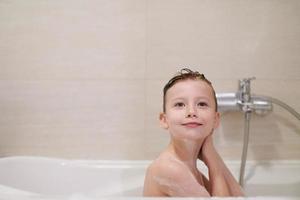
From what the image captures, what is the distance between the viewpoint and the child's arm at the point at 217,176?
81cm

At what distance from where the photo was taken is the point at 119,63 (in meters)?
1.12

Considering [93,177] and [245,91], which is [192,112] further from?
[93,177]

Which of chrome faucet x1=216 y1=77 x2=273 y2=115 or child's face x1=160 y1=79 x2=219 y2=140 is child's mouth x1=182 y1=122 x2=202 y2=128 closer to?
child's face x1=160 y1=79 x2=219 y2=140

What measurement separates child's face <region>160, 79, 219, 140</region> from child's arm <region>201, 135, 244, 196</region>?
0.34ft

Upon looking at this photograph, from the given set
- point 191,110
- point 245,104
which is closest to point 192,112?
point 191,110

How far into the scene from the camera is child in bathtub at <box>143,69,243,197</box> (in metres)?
0.74

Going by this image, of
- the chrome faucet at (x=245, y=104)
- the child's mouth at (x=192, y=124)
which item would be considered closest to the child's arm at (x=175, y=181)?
the child's mouth at (x=192, y=124)

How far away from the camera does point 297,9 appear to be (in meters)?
1.13

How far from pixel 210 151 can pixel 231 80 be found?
1.30ft

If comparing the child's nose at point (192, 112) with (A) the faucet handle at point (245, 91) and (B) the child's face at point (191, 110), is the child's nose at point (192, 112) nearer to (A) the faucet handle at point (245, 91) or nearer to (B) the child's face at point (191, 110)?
(B) the child's face at point (191, 110)

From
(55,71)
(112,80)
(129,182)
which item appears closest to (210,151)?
(129,182)

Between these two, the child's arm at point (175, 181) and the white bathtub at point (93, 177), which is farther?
the white bathtub at point (93, 177)

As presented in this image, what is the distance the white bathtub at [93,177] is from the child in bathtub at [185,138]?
247 millimetres

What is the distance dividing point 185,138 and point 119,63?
0.48 m
